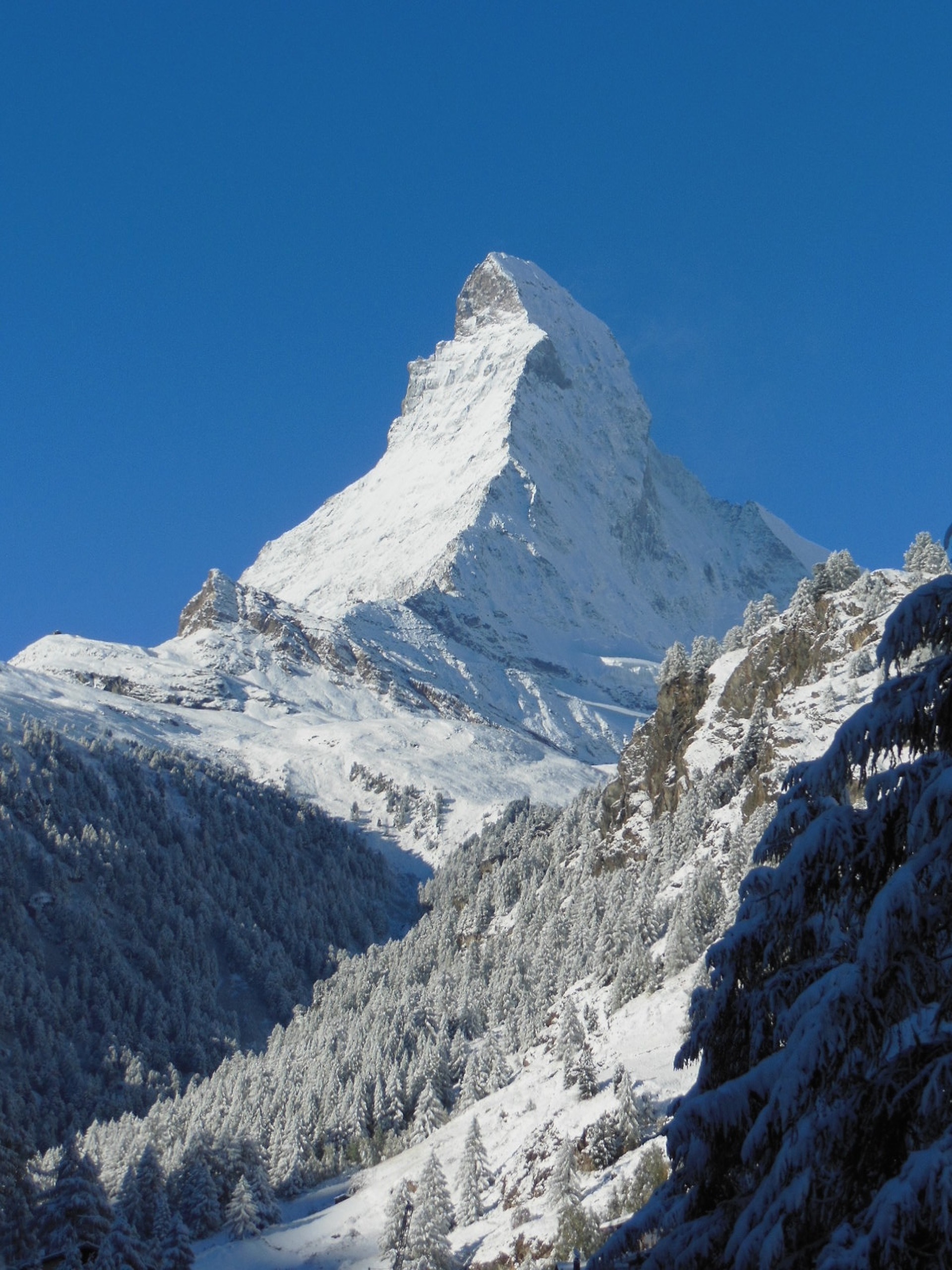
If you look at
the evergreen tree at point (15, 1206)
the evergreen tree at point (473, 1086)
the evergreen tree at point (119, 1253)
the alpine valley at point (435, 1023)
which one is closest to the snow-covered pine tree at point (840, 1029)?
the alpine valley at point (435, 1023)

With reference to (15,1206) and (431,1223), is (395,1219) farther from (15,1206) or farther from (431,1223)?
(15,1206)

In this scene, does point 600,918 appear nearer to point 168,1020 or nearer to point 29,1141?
point 29,1141

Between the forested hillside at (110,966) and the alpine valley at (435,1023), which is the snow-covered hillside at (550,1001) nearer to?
the alpine valley at (435,1023)

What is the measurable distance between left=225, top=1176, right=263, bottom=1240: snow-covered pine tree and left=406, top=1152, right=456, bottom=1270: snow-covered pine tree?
745 inches

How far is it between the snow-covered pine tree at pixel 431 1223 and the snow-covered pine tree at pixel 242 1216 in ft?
62.0

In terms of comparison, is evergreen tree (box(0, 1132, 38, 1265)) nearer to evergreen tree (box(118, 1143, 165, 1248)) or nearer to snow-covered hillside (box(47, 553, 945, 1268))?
evergreen tree (box(118, 1143, 165, 1248))

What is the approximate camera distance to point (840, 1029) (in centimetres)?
774

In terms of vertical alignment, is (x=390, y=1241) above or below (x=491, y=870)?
below

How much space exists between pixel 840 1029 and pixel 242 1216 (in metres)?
77.5

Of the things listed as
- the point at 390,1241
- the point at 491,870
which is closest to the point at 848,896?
the point at 390,1241

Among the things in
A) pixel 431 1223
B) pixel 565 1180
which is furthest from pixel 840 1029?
pixel 431 1223

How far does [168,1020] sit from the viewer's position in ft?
520

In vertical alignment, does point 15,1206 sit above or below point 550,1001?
above

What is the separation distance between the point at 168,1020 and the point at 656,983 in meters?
110
